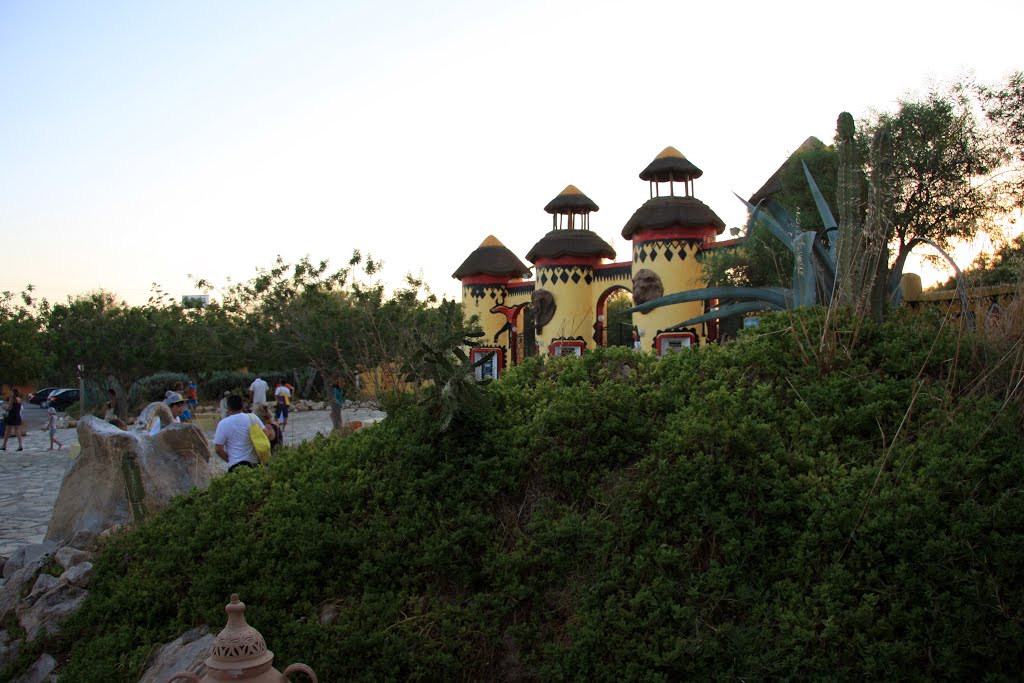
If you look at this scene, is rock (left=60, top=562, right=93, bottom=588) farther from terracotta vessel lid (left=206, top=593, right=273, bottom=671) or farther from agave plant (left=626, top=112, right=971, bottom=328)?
agave plant (left=626, top=112, right=971, bottom=328)

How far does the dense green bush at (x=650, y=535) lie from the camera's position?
3.92m

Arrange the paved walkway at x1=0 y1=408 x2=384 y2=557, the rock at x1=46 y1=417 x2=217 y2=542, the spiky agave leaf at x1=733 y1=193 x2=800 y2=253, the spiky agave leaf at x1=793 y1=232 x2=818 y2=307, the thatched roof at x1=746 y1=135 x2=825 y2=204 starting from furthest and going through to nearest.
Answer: the thatched roof at x1=746 y1=135 x2=825 y2=204, the paved walkway at x1=0 y1=408 x2=384 y2=557, the rock at x1=46 y1=417 x2=217 y2=542, the spiky agave leaf at x1=733 y1=193 x2=800 y2=253, the spiky agave leaf at x1=793 y1=232 x2=818 y2=307

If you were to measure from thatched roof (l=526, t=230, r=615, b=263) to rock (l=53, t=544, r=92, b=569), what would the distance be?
12.7 metres

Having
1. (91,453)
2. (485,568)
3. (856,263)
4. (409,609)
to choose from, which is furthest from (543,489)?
(91,453)

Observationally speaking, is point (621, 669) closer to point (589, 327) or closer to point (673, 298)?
point (673, 298)

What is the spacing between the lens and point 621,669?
12.9 feet

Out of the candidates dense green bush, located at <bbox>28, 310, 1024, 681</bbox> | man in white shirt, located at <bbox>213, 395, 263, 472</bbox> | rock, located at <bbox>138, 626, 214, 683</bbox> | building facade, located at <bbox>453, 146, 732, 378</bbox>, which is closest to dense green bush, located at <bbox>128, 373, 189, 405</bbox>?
building facade, located at <bbox>453, 146, 732, 378</bbox>

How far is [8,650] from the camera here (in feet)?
17.8

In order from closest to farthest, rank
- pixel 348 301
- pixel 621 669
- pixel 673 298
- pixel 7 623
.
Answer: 1. pixel 621 669
2. pixel 7 623
3. pixel 673 298
4. pixel 348 301

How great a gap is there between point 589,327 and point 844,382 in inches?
522

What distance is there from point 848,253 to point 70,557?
6156mm

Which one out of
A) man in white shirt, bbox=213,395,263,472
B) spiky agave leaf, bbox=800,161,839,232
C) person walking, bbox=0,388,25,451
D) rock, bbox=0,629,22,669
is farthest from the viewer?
person walking, bbox=0,388,25,451

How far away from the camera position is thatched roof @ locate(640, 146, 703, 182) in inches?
624

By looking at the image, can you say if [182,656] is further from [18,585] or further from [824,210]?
[824,210]
